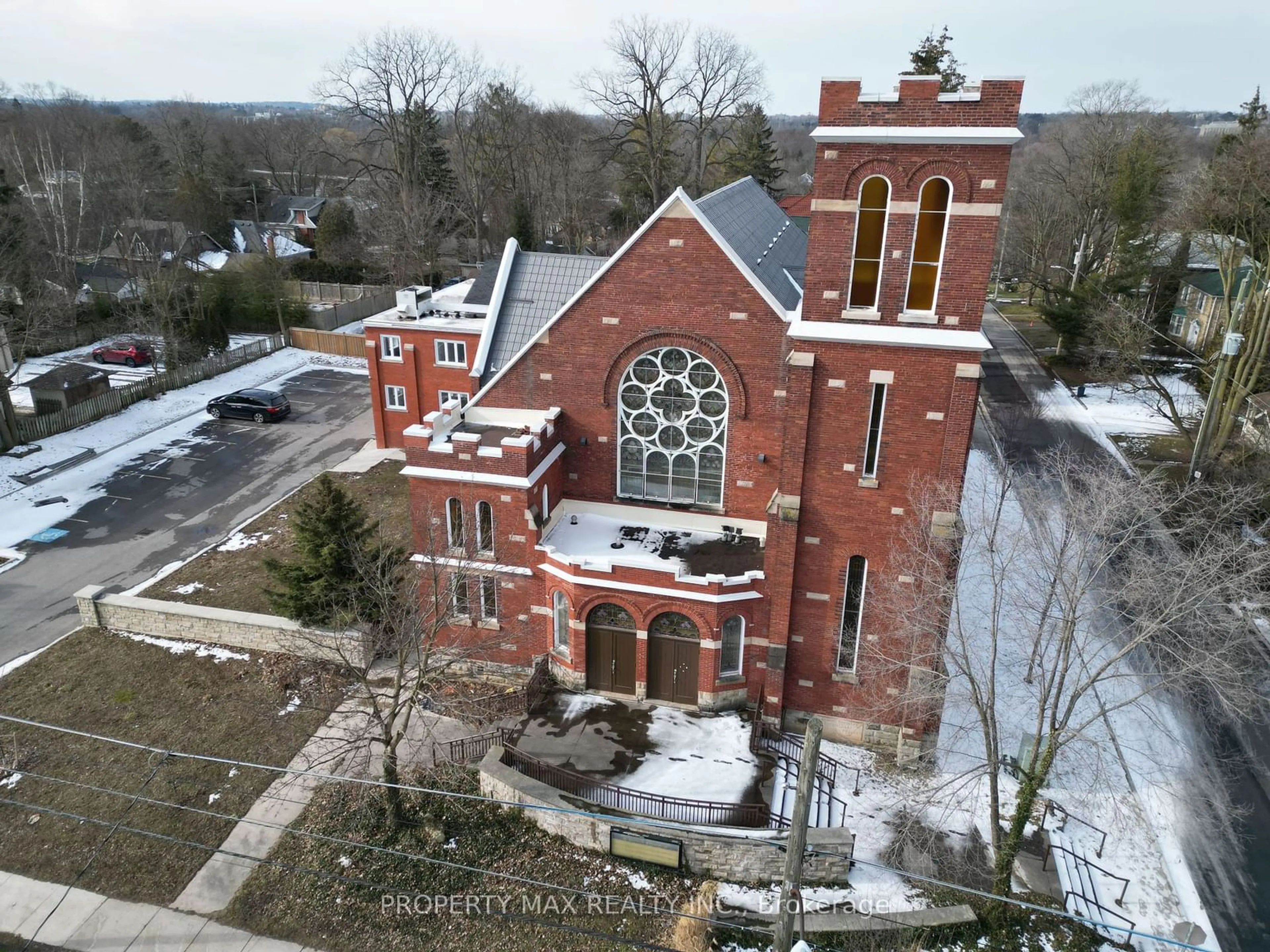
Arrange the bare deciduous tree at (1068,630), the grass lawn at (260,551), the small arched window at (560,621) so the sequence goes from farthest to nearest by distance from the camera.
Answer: the grass lawn at (260,551) < the small arched window at (560,621) < the bare deciduous tree at (1068,630)

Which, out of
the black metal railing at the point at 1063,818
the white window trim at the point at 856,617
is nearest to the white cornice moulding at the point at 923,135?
the white window trim at the point at 856,617

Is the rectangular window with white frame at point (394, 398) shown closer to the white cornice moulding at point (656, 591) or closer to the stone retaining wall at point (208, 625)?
the stone retaining wall at point (208, 625)

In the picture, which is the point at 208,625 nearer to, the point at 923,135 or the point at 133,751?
the point at 133,751

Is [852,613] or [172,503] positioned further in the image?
[172,503]

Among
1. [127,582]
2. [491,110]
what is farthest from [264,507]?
[491,110]

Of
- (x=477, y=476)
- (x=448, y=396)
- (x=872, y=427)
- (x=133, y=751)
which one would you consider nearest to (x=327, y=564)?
(x=477, y=476)

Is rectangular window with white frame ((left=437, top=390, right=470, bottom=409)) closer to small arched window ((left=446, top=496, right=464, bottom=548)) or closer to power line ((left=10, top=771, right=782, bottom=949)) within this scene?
small arched window ((left=446, top=496, right=464, bottom=548))
